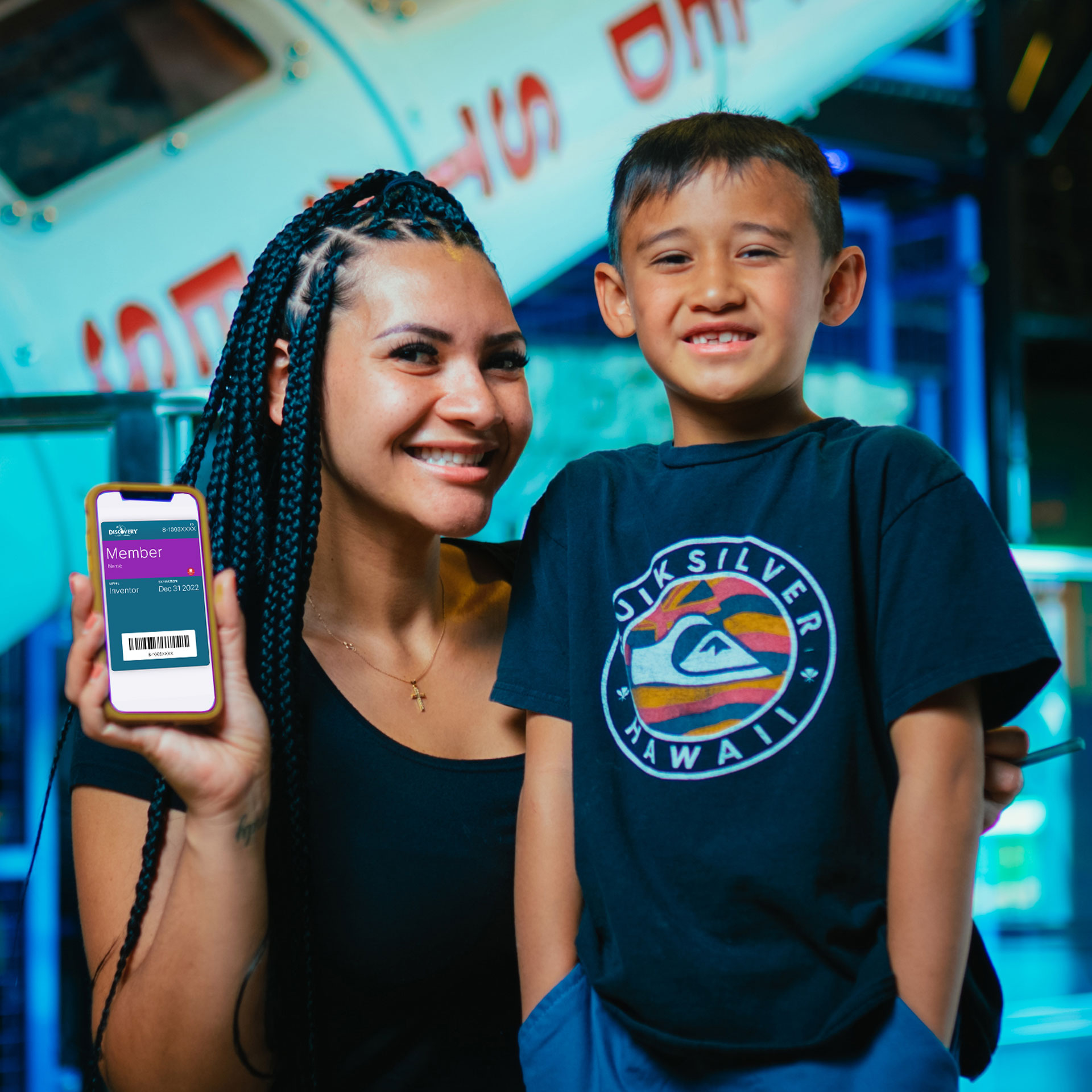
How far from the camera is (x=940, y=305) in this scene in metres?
3.46

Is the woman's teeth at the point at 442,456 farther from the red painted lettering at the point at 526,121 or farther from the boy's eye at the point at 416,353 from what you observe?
the red painted lettering at the point at 526,121

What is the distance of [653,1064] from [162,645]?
0.53 metres

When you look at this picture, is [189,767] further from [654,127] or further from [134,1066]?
[654,127]

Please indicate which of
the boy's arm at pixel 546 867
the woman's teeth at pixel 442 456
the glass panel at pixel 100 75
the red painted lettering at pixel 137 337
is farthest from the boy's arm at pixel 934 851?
the glass panel at pixel 100 75

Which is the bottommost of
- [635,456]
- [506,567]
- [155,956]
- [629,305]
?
[155,956]

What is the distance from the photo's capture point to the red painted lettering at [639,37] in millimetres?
2656

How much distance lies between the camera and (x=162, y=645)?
89 cm

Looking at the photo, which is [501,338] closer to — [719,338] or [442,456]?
[442,456]

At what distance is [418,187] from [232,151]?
120cm

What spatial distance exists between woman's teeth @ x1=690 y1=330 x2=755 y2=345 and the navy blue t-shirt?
0.32 feet

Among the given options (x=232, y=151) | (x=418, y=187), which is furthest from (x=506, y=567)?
(x=232, y=151)

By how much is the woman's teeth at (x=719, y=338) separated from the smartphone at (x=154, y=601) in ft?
1.54

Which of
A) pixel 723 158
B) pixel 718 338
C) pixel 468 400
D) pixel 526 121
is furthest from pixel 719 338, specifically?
pixel 526 121

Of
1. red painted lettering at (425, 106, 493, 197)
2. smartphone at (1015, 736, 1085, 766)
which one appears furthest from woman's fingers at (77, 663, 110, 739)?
red painted lettering at (425, 106, 493, 197)
